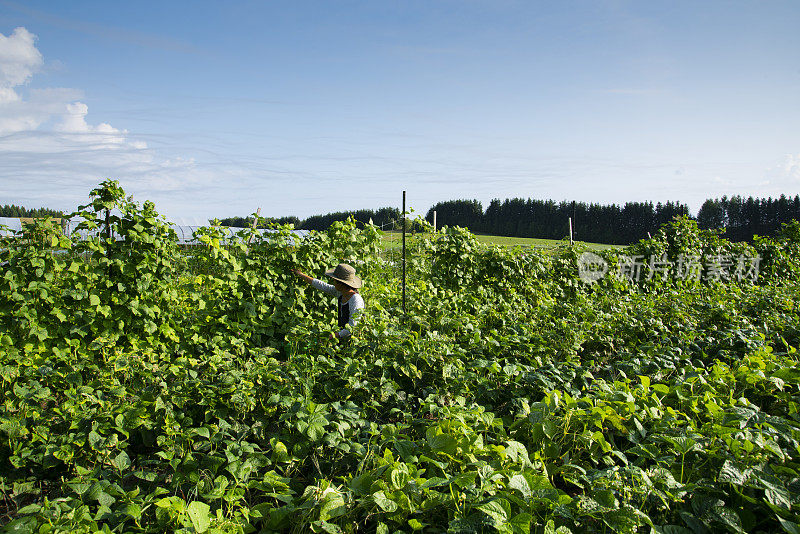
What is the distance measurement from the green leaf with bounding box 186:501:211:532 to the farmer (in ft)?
8.21

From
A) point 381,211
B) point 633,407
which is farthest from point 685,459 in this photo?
point 381,211

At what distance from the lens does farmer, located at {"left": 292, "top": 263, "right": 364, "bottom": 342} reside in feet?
15.6

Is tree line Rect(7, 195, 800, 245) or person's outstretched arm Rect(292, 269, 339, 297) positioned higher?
tree line Rect(7, 195, 800, 245)

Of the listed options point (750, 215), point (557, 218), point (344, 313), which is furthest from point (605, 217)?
point (344, 313)

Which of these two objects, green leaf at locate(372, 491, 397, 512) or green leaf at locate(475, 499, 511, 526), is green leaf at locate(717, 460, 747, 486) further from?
green leaf at locate(372, 491, 397, 512)

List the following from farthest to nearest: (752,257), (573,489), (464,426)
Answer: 1. (752,257)
2. (573,489)
3. (464,426)

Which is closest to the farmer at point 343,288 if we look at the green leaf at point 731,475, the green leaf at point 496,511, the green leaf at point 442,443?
the green leaf at point 442,443

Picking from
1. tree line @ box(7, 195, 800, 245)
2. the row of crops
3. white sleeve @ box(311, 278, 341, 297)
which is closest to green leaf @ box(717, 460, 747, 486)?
the row of crops

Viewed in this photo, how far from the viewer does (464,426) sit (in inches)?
95.6

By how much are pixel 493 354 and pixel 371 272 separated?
8.57ft

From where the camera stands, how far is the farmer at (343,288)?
4.77 metres

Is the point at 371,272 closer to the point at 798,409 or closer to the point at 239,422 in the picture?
the point at 239,422

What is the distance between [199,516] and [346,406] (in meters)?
1.13

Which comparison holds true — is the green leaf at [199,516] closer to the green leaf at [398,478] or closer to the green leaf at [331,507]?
the green leaf at [331,507]
